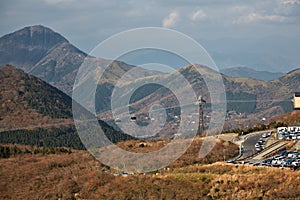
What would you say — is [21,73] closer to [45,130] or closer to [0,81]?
[0,81]

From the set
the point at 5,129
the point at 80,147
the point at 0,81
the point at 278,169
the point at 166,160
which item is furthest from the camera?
the point at 0,81

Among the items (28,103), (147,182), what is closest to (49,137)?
(28,103)

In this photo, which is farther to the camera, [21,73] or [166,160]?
[21,73]

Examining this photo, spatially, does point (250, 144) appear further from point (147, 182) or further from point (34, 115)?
point (34, 115)

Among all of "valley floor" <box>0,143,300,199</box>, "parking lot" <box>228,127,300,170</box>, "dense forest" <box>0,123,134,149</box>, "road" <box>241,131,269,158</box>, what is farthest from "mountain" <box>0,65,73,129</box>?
"parking lot" <box>228,127,300,170</box>

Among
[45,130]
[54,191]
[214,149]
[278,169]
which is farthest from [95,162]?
[45,130]
